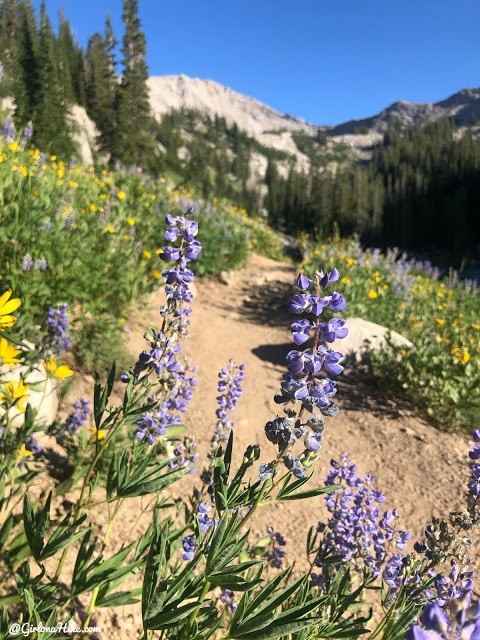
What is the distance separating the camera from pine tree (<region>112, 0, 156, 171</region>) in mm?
Result: 22531

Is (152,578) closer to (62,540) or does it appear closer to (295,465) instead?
(62,540)

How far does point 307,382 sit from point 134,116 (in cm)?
2704

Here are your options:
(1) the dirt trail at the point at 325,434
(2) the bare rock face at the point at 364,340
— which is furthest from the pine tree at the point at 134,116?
(2) the bare rock face at the point at 364,340

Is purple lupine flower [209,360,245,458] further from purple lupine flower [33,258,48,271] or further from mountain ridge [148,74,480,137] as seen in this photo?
mountain ridge [148,74,480,137]

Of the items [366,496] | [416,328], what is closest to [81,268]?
[366,496]

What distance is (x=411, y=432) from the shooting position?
4.56m

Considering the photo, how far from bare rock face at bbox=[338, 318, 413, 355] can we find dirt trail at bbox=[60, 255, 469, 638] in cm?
40

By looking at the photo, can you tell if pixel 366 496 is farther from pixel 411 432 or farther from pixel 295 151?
pixel 295 151

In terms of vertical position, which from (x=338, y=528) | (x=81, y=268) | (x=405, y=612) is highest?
(x=81, y=268)

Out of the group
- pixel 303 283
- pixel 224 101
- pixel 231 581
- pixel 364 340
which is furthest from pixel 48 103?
pixel 224 101

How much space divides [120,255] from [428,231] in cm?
5868

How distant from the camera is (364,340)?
237 inches

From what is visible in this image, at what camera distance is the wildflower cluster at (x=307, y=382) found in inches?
→ 42.8

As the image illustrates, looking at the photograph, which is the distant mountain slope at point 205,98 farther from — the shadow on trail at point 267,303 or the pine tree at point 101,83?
the shadow on trail at point 267,303
